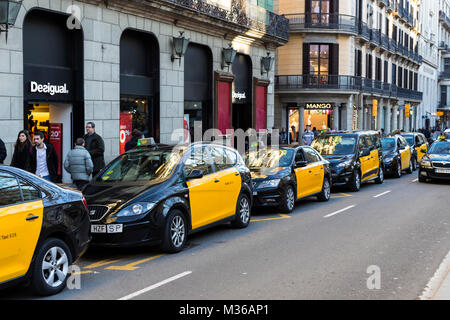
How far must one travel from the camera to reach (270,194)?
1388cm

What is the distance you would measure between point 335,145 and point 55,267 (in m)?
13.9

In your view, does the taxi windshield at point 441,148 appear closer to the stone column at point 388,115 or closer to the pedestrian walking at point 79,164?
the pedestrian walking at point 79,164

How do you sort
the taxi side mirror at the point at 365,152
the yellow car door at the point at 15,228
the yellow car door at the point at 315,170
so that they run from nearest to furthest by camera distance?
the yellow car door at the point at 15,228
the yellow car door at the point at 315,170
the taxi side mirror at the point at 365,152

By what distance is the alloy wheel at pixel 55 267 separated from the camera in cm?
705

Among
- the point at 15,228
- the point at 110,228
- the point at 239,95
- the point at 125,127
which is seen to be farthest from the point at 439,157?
the point at 15,228

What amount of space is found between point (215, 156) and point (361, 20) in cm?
3535

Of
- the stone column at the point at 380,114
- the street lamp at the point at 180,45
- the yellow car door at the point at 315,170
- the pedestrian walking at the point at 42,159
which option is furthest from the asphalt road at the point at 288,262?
the stone column at the point at 380,114

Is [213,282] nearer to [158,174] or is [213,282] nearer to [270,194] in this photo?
[158,174]

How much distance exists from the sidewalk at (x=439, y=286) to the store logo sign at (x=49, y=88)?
11.2 metres

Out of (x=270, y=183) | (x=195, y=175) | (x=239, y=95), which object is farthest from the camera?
(x=239, y=95)

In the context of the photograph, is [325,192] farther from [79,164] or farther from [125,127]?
[125,127]

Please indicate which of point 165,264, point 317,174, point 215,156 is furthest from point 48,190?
point 317,174

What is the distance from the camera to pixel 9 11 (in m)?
14.2

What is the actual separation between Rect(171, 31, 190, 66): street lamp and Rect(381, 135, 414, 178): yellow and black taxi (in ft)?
28.6
